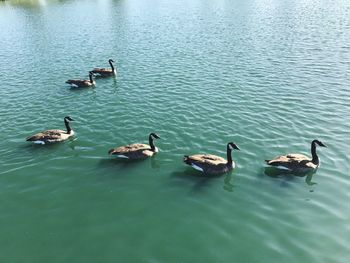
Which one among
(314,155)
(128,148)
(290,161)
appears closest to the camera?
(290,161)

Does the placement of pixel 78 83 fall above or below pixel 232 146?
above

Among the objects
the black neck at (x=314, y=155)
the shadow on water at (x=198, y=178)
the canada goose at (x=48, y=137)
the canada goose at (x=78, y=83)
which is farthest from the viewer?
the canada goose at (x=78, y=83)

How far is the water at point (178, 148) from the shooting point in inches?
548

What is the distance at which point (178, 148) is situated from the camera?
21031 millimetres

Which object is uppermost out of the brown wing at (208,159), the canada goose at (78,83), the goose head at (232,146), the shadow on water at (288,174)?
the canada goose at (78,83)

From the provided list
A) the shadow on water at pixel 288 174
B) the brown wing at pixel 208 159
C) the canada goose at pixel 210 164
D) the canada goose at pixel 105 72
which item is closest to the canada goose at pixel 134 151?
the canada goose at pixel 210 164

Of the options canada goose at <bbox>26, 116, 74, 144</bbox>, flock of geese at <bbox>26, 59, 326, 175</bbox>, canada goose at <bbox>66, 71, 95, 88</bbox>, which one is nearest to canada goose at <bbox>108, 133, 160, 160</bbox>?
flock of geese at <bbox>26, 59, 326, 175</bbox>

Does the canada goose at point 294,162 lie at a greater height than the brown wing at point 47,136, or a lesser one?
lesser

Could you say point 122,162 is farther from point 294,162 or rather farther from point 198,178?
point 294,162

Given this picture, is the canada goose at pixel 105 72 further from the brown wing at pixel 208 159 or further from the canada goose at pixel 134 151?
the brown wing at pixel 208 159

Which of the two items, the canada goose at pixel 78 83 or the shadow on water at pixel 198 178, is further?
the canada goose at pixel 78 83

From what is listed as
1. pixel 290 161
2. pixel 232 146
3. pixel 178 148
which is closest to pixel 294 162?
pixel 290 161

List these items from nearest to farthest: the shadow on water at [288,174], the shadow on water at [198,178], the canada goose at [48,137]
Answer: the shadow on water at [198,178] → the shadow on water at [288,174] → the canada goose at [48,137]

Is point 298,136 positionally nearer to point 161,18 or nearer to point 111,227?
point 111,227
